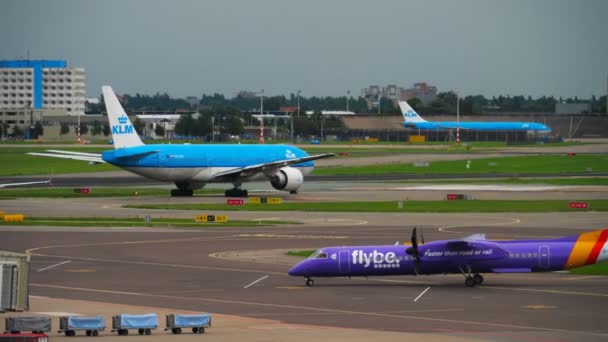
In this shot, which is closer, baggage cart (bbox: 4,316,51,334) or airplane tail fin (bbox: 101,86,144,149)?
baggage cart (bbox: 4,316,51,334)

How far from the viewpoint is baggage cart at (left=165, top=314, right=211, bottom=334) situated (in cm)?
4056

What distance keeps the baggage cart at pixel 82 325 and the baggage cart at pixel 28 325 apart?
79cm

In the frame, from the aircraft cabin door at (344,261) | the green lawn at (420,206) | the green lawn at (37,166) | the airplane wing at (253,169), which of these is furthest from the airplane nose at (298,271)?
the green lawn at (37,166)

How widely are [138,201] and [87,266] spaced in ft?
125

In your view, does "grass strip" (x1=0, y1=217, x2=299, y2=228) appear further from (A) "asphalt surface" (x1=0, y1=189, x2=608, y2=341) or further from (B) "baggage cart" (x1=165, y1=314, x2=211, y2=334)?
(B) "baggage cart" (x1=165, y1=314, x2=211, y2=334)

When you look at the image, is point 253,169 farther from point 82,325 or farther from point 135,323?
point 82,325

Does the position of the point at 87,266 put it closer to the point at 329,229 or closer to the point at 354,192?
the point at 329,229

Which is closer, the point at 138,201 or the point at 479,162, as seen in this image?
the point at 138,201

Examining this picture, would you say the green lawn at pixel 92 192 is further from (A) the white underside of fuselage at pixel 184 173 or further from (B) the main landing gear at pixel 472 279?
(B) the main landing gear at pixel 472 279

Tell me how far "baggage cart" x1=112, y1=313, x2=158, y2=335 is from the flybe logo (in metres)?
13.3

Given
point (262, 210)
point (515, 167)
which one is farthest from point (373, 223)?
point (515, 167)

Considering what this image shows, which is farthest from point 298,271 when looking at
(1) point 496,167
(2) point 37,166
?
(2) point 37,166

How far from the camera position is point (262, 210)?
89875 mm

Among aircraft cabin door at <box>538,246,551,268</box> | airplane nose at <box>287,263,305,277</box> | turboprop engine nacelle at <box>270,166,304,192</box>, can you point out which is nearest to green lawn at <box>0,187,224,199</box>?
turboprop engine nacelle at <box>270,166,304,192</box>
